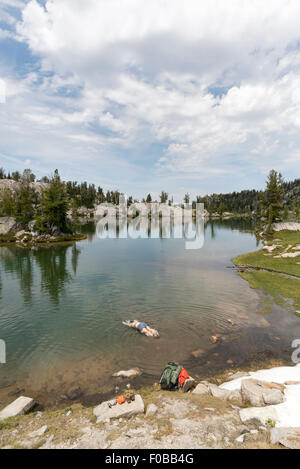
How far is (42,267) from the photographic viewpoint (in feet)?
160

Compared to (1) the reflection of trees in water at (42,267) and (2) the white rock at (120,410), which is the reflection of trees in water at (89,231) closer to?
(1) the reflection of trees in water at (42,267)

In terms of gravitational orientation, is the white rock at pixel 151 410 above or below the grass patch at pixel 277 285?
above

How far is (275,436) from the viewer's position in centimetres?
895

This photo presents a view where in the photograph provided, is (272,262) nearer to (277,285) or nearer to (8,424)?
(277,285)

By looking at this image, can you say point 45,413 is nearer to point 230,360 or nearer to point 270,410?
point 270,410

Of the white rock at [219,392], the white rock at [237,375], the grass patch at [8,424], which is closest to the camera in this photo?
the grass patch at [8,424]

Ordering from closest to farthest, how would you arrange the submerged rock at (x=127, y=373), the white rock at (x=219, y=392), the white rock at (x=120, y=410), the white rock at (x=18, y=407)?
the white rock at (x=120, y=410), the white rock at (x=18, y=407), the white rock at (x=219, y=392), the submerged rock at (x=127, y=373)

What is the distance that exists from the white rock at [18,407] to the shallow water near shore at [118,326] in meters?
1.03

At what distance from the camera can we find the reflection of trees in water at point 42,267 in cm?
3578

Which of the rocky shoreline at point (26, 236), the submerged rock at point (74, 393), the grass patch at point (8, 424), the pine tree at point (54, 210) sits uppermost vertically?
the pine tree at point (54, 210)

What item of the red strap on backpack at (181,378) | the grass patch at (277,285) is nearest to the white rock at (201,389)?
the red strap on backpack at (181,378)

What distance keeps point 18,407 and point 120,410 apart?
650 cm

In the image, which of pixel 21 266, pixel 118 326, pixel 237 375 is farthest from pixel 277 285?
pixel 21 266
